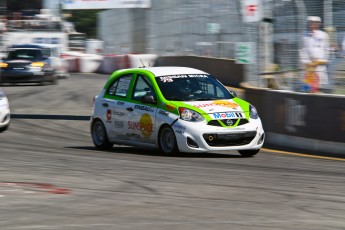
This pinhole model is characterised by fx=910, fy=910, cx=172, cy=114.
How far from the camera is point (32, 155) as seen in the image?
13.4 meters

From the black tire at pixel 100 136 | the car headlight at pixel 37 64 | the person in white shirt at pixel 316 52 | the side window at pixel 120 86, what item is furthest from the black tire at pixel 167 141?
the car headlight at pixel 37 64

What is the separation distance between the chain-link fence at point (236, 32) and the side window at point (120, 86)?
9.25 feet

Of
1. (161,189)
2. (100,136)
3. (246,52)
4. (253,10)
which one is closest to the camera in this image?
(161,189)

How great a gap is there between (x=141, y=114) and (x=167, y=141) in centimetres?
75

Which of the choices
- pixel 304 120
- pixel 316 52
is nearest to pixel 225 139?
pixel 304 120

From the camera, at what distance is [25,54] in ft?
109

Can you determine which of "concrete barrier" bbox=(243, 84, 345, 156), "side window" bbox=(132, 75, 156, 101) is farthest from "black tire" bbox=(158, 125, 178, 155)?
"concrete barrier" bbox=(243, 84, 345, 156)

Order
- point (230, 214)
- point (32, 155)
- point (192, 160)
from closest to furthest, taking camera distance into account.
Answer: point (230, 214)
point (192, 160)
point (32, 155)

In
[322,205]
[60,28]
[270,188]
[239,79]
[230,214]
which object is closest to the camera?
[230,214]

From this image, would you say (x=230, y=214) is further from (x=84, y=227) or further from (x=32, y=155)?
(x=32, y=155)

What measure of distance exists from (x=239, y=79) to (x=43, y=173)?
1843cm

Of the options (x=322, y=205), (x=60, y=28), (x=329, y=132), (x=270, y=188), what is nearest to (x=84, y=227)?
(x=322, y=205)

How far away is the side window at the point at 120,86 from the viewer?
1430 centimetres

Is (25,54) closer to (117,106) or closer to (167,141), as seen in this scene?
(117,106)
